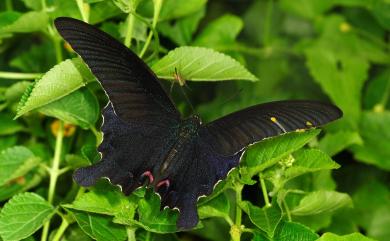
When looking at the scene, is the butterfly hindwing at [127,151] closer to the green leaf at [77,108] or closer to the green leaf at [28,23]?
the green leaf at [77,108]

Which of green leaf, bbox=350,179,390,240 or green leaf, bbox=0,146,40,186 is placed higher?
green leaf, bbox=0,146,40,186

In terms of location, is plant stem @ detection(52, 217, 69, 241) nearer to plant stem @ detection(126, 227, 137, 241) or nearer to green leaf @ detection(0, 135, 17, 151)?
plant stem @ detection(126, 227, 137, 241)

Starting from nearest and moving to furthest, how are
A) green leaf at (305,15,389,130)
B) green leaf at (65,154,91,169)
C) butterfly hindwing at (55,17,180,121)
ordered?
butterfly hindwing at (55,17,180,121), green leaf at (65,154,91,169), green leaf at (305,15,389,130)

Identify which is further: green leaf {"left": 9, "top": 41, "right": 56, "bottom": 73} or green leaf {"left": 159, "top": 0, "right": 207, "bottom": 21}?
green leaf {"left": 9, "top": 41, "right": 56, "bottom": 73}

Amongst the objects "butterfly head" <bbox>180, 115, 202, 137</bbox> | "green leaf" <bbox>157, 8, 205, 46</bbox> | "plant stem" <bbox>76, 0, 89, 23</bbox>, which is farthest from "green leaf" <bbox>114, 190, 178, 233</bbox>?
"green leaf" <bbox>157, 8, 205, 46</bbox>

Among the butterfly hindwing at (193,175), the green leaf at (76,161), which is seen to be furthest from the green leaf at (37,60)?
the butterfly hindwing at (193,175)

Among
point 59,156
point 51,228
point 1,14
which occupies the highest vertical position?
point 1,14

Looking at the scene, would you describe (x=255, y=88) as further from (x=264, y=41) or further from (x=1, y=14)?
(x=1, y=14)

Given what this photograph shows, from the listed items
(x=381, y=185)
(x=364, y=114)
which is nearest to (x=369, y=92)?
(x=364, y=114)
